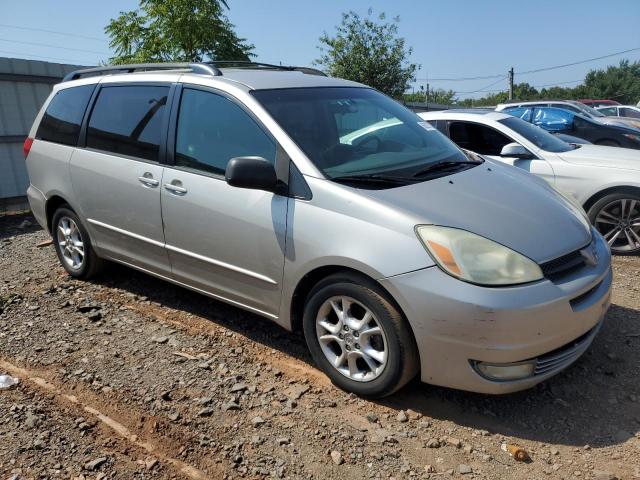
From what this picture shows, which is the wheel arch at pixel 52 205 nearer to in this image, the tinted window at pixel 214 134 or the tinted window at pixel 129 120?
the tinted window at pixel 129 120

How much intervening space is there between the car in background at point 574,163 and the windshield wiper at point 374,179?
8.80 ft

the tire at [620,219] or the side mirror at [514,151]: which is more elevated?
the side mirror at [514,151]

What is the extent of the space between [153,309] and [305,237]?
78.2 inches

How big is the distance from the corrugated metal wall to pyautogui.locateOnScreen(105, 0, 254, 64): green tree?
12.2ft

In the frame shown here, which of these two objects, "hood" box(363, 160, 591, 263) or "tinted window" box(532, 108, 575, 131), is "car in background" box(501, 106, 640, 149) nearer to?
"tinted window" box(532, 108, 575, 131)

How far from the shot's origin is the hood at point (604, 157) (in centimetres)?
562

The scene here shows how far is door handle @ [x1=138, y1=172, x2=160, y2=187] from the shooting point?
3.81 m

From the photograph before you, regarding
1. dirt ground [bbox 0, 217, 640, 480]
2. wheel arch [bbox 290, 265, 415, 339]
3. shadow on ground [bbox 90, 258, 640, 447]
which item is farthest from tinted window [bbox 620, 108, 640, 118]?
wheel arch [bbox 290, 265, 415, 339]

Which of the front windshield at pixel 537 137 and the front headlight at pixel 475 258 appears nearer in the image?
the front headlight at pixel 475 258

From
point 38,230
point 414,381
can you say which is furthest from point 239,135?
point 38,230

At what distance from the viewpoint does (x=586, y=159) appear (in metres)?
5.81

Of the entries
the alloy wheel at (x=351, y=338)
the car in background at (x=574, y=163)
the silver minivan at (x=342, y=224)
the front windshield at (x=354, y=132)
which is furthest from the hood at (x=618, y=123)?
the alloy wheel at (x=351, y=338)

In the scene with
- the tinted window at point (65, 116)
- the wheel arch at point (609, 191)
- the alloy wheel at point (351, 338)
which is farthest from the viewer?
the wheel arch at point (609, 191)

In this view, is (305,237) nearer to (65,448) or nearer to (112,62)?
(65,448)
